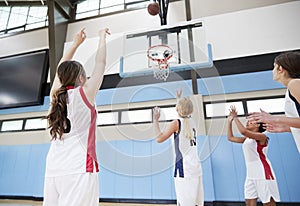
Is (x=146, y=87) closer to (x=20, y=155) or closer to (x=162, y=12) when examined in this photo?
(x=162, y=12)

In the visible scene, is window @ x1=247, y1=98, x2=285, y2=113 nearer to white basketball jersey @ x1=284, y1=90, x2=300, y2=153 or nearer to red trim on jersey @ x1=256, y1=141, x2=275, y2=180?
red trim on jersey @ x1=256, y1=141, x2=275, y2=180

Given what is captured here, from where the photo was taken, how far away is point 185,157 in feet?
4.93

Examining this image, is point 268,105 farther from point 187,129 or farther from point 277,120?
point 277,120

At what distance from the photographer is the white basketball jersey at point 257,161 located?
1711 mm

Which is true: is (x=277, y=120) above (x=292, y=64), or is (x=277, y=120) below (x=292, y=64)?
below

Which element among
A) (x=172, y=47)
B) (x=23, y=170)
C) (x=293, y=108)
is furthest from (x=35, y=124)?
(x=293, y=108)

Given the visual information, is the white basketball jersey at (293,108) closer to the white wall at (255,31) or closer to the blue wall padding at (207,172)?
the blue wall padding at (207,172)

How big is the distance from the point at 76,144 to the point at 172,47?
6.62 ft

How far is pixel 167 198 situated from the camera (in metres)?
2.71

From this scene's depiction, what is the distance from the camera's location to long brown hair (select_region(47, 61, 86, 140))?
0.81m

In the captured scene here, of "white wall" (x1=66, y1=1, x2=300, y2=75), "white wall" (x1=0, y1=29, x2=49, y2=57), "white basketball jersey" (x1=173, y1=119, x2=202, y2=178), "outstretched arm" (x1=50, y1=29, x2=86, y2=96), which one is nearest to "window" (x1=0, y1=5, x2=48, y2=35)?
"white wall" (x1=0, y1=29, x2=49, y2=57)

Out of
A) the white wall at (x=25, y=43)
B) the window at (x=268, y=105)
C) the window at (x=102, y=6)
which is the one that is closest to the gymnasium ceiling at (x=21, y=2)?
the window at (x=102, y=6)

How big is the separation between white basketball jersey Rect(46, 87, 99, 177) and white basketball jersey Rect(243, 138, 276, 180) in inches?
59.0

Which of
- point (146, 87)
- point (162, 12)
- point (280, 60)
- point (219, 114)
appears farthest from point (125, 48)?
point (280, 60)
